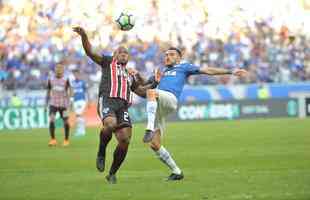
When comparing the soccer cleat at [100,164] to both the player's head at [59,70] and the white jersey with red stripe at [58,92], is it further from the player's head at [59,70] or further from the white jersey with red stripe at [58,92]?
the white jersey with red stripe at [58,92]

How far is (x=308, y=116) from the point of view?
3922cm

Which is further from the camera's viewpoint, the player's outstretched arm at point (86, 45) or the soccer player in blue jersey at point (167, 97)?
the soccer player in blue jersey at point (167, 97)

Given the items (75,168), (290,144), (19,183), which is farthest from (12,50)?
(19,183)

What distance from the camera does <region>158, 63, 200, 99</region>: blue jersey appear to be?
13281mm

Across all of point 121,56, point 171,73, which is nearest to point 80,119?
point 171,73

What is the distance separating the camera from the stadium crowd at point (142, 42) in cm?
3884

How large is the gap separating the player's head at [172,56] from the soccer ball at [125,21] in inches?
29.0

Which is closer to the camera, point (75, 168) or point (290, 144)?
point (75, 168)

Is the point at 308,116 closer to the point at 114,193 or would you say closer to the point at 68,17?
the point at 68,17

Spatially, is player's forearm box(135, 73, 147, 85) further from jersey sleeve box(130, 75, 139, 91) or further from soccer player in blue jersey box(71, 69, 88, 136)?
soccer player in blue jersey box(71, 69, 88, 136)

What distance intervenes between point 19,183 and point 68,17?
2882cm

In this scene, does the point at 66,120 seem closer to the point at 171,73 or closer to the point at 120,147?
the point at 171,73

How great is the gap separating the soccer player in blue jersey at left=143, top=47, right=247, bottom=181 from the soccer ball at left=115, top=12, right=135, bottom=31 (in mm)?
769

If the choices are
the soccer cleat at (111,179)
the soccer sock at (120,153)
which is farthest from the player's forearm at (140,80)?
the soccer cleat at (111,179)
